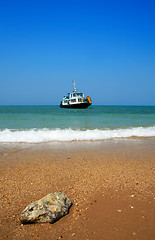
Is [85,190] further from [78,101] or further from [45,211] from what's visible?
[78,101]

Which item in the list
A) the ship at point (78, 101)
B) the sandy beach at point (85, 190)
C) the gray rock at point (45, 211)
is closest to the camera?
the sandy beach at point (85, 190)

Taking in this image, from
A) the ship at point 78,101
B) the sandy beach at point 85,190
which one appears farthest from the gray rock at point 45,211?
the ship at point 78,101

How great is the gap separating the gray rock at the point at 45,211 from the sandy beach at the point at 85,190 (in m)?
0.08

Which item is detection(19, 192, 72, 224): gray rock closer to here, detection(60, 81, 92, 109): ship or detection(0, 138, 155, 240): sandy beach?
detection(0, 138, 155, 240): sandy beach

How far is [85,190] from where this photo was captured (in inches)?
152

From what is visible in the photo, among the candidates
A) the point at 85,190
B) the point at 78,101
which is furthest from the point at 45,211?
the point at 78,101

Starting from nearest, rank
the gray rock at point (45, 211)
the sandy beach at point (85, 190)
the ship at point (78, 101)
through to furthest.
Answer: the sandy beach at point (85, 190) → the gray rock at point (45, 211) → the ship at point (78, 101)

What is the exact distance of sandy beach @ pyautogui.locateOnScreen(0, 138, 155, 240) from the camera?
2.68m

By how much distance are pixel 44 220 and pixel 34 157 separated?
3.72 metres

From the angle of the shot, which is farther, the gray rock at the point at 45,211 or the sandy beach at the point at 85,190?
the gray rock at the point at 45,211

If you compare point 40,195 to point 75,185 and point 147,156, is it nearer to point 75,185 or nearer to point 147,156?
point 75,185

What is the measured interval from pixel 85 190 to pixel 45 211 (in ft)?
4.04

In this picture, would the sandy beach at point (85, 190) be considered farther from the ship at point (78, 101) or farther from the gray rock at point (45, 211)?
the ship at point (78, 101)

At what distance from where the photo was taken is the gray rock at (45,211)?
9.14 ft
